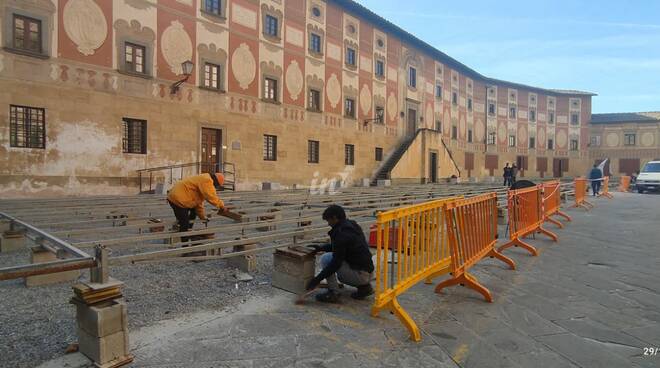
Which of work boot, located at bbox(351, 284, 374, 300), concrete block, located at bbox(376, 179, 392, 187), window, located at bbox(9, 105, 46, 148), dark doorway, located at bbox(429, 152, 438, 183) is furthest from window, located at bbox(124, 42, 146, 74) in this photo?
dark doorway, located at bbox(429, 152, 438, 183)

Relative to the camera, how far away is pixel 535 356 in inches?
128

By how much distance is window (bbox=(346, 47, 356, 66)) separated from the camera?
2627 cm

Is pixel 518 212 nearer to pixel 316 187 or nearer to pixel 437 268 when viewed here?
pixel 437 268

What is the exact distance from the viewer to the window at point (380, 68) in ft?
94.7

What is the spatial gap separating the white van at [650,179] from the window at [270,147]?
22615mm

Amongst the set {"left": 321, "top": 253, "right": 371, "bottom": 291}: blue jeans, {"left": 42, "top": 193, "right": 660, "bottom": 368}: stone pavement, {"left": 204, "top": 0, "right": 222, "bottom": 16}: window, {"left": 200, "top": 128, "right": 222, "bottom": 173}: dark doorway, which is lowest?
{"left": 42, "top": 193, "right": 660, "bottom": 368}: stone pavement

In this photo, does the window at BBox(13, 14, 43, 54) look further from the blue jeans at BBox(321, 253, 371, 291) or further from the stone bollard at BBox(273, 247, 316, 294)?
the blue jeans at BBox(321, 253, 371, 291)

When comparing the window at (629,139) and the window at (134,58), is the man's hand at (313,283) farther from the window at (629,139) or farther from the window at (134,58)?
the window at (629,139)

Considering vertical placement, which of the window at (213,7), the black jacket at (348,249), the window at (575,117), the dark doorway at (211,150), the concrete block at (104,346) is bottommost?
the concrete block at (104,346)

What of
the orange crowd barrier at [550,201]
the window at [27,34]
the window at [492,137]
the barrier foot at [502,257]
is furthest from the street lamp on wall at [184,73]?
the window at [492,137]

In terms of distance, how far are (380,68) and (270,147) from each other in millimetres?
12163

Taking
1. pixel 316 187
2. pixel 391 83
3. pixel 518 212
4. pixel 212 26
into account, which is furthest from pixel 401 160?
pixel 518 212

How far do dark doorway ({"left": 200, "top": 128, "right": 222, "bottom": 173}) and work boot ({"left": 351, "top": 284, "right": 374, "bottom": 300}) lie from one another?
15318 mm

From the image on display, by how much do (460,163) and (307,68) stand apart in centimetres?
2305
